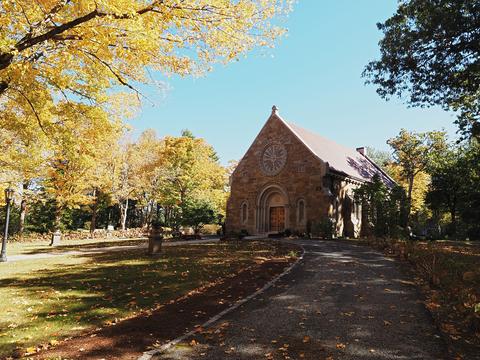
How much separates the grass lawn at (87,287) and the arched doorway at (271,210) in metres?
13.3

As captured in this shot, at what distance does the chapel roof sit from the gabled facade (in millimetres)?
122

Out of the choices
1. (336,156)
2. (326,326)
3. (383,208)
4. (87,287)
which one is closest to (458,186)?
(336,156)

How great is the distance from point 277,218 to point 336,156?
9256mm

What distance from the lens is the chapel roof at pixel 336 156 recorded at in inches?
1153

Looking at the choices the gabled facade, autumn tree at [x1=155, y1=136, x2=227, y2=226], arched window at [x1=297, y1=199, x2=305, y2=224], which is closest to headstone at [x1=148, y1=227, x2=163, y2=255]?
the gabled facade

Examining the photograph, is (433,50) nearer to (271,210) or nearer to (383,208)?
(383,208)

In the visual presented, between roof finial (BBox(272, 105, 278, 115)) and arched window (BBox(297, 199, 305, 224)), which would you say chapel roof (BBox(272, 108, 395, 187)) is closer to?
roof finial (BBox(272, 105, 278, 115))

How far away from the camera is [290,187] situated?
28.4 m

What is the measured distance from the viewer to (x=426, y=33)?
1409cm

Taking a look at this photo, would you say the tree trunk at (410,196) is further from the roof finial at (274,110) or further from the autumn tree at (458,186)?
the roof finial at (274,110)

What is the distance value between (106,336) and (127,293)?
10.3 ft

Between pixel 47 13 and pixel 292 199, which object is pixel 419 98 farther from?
pixel 47 13

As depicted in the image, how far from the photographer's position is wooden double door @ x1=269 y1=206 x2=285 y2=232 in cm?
2900

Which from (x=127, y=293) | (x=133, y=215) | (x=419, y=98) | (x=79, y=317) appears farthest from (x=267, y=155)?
(x=133, y=215)
